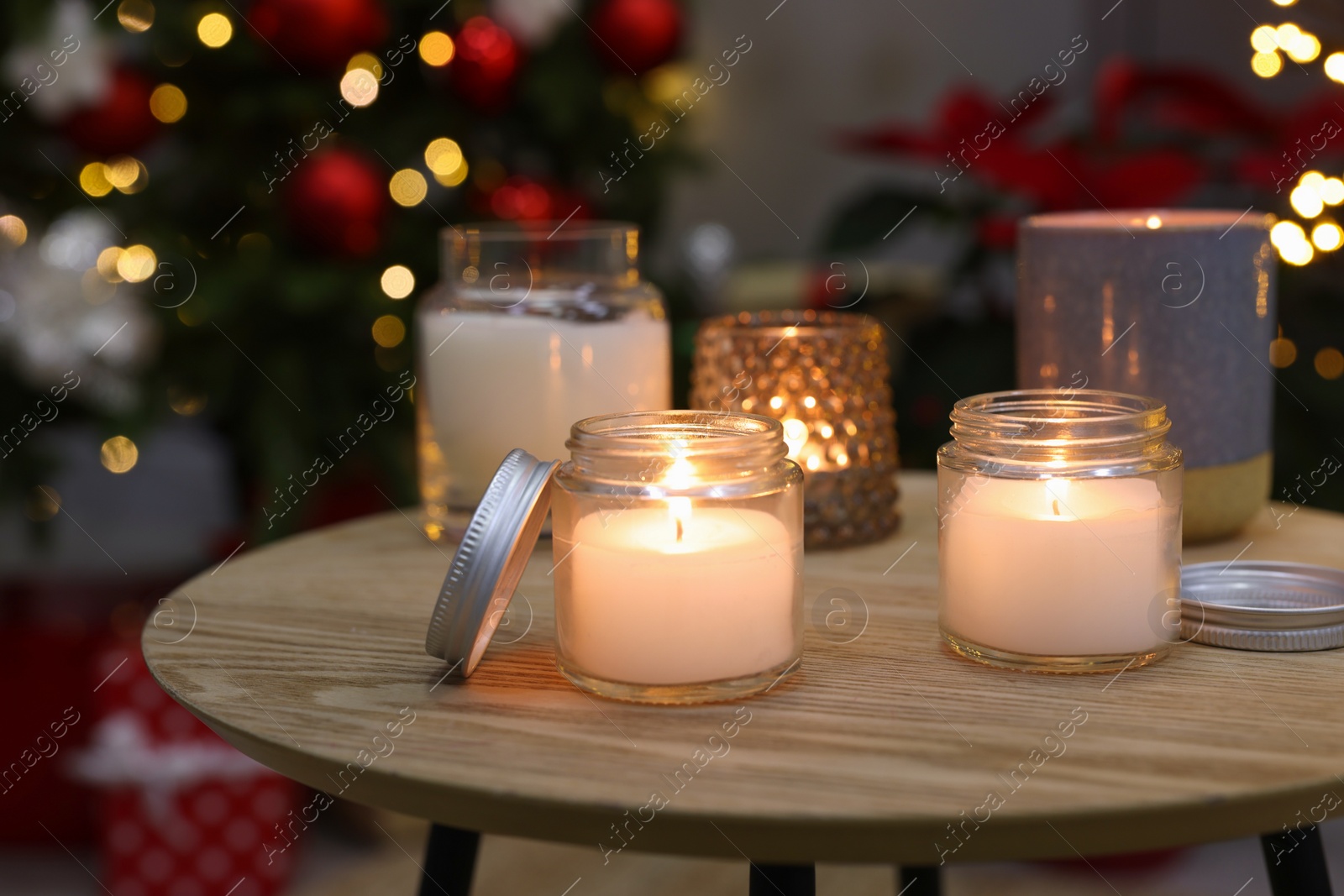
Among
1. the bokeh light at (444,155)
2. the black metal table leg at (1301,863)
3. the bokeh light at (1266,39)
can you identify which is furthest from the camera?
the bokeh light at (444,155)

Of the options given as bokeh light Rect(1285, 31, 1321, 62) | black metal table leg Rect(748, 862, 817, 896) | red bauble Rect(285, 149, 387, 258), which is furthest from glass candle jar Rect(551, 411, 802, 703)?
bokeh light Rect(1285, 31, 1321, 62)

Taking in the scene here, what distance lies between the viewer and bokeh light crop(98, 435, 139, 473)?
5.24 feet

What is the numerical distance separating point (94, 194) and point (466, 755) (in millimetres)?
1345

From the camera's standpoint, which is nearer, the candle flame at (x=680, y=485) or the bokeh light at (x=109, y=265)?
the candle flame at (x=680, y=485)

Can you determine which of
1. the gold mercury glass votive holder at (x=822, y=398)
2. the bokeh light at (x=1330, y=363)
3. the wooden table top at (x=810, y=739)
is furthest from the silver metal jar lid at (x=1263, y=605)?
the bokeh light at (x=1330, y=363)

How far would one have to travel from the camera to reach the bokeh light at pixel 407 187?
169 cm

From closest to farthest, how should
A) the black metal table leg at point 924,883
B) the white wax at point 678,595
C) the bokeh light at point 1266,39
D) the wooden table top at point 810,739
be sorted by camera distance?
1. the wooden table top at point 810,739
2. the white wax at point 678,595
3. the black metal table leg at point 924,883
4. the bokeh light at point 1266,39

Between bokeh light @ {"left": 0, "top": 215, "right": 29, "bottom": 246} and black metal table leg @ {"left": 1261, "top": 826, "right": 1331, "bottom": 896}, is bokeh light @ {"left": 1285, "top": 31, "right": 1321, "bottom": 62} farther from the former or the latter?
bokeh light @ {"left": 0, "top": 215, "right": 29, "bottom": 246}

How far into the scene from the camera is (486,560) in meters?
0.64

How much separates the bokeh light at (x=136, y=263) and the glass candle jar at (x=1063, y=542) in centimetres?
120

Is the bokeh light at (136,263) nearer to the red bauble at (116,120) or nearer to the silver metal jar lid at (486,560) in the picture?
the red bauble at (116,120)

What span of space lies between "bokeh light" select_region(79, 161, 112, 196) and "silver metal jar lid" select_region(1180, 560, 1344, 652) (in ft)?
4.65

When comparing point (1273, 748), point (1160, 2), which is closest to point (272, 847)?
point (1273, 748)

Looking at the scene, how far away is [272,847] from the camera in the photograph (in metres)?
1.70
